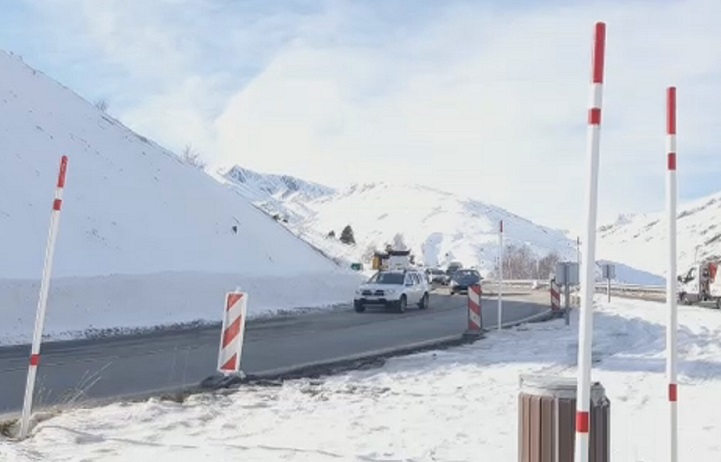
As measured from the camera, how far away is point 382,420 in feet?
30.7

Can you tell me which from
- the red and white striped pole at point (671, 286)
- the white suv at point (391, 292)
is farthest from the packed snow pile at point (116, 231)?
the red and white striped pole at point (671, 286)

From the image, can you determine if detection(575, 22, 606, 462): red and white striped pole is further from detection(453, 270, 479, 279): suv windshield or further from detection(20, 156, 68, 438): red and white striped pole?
detection(453, 270, 479, 279): suv windshield

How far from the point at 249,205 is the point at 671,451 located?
50961 millimetres

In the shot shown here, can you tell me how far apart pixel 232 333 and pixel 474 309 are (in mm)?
10243

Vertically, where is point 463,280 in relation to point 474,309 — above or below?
above

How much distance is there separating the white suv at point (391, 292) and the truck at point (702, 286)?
15.5m

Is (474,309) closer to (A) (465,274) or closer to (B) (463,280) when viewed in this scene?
(B) (463,280)

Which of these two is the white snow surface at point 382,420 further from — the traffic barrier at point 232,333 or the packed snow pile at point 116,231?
the packed snow pile at point 116,231

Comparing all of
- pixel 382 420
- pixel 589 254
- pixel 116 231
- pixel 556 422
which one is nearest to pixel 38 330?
pixel 382 420

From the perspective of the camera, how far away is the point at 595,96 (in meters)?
4.71

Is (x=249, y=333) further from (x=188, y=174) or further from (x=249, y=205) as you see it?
(x=249, y=205)

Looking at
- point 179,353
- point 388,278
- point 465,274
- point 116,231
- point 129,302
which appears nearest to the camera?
point 179,353

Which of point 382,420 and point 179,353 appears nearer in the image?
point 382,420

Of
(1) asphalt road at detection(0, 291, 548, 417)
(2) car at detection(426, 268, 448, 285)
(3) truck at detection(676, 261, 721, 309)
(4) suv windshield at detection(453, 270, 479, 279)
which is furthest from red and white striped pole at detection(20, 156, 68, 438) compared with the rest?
(2) car at detection(426, 268, 448, 285)
